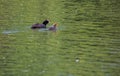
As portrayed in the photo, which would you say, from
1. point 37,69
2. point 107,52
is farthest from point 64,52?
point 37,69

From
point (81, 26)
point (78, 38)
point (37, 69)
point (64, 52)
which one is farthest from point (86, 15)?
point (37, 69)

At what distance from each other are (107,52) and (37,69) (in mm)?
4995

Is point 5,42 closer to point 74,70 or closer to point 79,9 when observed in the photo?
point 74,70

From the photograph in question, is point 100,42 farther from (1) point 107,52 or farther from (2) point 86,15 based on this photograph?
(2) point 86,15

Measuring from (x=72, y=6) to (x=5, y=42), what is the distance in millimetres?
21129

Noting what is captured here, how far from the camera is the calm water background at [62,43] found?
24.3 m

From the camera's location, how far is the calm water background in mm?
24312

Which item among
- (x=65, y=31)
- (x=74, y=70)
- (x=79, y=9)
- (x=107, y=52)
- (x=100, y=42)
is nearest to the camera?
(x=74, y=70)

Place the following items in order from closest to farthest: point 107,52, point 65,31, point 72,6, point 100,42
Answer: point 107,52, point 100,42, point 65,31, point 72,6

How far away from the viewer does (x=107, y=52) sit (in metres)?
27.8

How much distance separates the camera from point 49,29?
36.8 metres

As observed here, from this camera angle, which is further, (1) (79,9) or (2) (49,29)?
(1) (79,9)

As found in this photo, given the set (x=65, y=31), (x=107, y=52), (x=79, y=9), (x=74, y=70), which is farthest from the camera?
(x=79, y=9)

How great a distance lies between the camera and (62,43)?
3058 cm
